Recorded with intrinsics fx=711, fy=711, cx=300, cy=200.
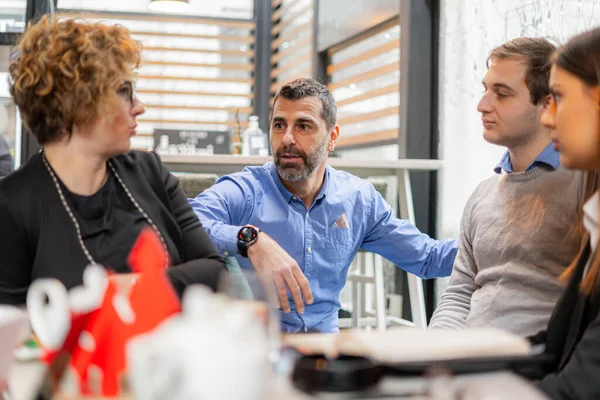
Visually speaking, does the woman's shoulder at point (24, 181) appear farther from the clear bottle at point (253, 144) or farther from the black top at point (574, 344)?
the clear bottle at point (253, 144)

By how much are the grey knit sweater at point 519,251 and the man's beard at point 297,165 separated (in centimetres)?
72

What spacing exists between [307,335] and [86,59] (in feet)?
2.76

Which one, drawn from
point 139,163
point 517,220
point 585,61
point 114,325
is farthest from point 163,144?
point 114,325

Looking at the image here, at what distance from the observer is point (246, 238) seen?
192cm

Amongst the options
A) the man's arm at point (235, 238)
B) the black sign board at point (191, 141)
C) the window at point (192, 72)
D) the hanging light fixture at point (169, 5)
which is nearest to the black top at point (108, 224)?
the man's arm at point (235, 238)

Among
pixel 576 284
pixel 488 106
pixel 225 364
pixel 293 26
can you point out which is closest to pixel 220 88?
pixel 293 26

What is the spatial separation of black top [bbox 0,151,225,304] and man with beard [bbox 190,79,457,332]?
0.59 metres

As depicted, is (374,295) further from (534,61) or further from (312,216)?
(534,61)

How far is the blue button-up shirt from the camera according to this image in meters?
2.31

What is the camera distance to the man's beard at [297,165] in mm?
2363

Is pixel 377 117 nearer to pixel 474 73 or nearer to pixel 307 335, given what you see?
pixel 474 73

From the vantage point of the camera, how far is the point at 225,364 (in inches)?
23.0

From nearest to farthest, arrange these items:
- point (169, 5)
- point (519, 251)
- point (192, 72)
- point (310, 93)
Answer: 1. point (519, 251)
2. point (310, 93)
3. point (169, 5)
4. point (192, 72)

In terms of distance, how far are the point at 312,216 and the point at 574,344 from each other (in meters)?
1.37
